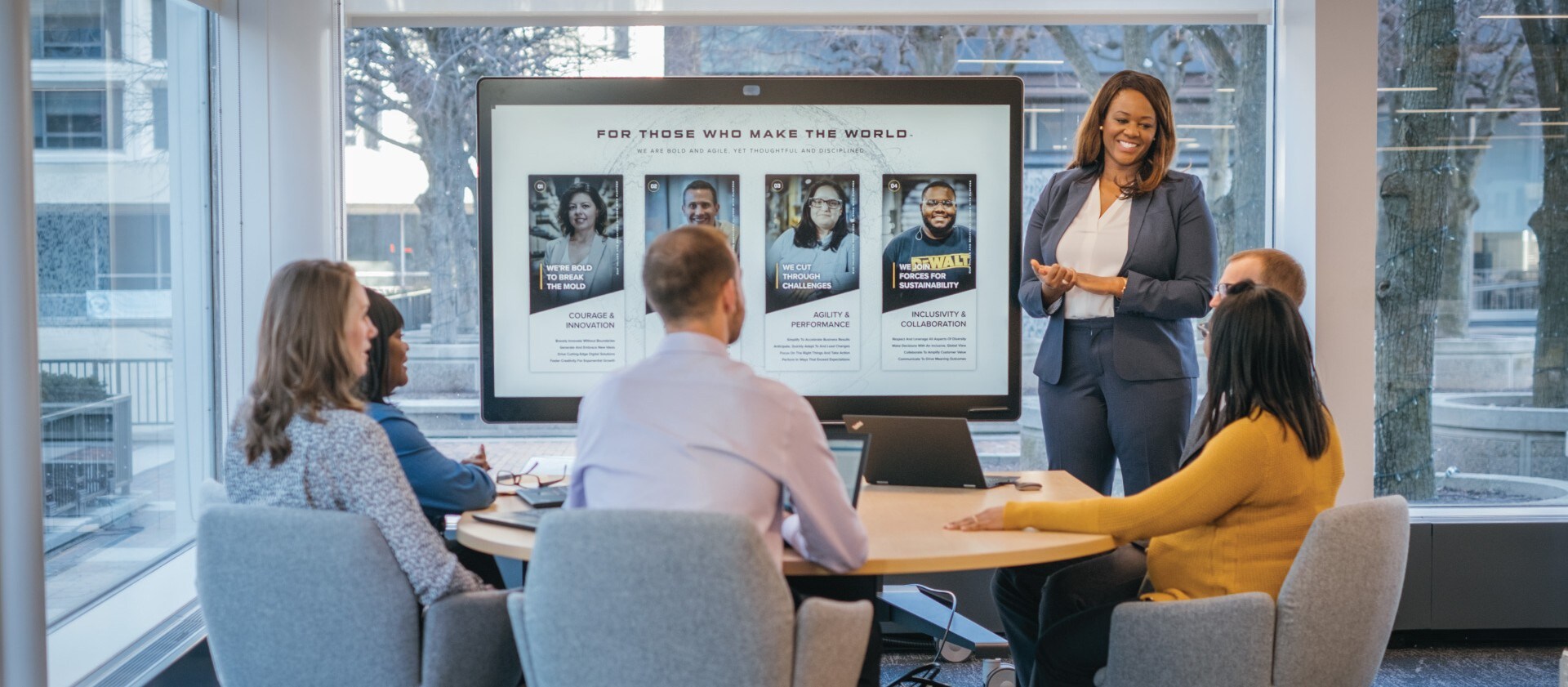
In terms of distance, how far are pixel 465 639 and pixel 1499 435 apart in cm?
389

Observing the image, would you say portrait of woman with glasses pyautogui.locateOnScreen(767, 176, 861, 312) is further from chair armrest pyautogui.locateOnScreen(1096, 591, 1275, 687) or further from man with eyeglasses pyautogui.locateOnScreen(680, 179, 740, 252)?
chair armrest pyautogui.locateOnScreen(1096, 591, 1275, 687)

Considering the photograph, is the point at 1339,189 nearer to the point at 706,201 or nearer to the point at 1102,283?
the point at 1102,283

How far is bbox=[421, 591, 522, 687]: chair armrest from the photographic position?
2.16 m

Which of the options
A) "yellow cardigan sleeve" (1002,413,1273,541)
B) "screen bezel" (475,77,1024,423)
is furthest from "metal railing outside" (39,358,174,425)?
"yellow cardigan sleeve" (1002,413,1273,541)

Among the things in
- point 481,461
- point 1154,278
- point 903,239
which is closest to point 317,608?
point 481,461

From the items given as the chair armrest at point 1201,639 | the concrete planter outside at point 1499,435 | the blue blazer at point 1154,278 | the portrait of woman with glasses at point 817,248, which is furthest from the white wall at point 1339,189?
the chair armrest at point 1201,639

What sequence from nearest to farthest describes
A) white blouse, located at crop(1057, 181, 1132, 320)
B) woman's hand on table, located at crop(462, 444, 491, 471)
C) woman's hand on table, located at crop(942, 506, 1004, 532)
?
woman's hand on table, located at crop(942, 506, 1004, 532), woman's hand on table, located at crop(462, 444, 491, 471), white blouse, located at crop(1057, 181, 1132, 320)

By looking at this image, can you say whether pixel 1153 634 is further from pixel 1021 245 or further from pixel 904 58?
pixel 904 58

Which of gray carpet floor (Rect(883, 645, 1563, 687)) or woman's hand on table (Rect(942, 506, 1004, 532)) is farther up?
woman's hand on table (Rect(942, 506, 1004, 532))

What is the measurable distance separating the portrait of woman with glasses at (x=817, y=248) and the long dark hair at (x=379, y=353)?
1269mm

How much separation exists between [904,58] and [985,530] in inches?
92.6

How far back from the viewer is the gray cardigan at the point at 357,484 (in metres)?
2.09

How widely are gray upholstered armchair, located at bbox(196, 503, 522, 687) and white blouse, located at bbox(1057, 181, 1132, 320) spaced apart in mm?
1866

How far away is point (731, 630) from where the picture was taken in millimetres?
1771
